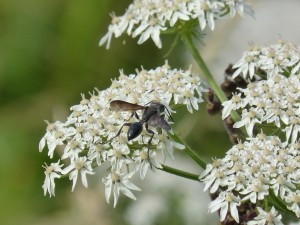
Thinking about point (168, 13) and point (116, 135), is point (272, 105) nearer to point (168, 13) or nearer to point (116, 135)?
point (116, 135)

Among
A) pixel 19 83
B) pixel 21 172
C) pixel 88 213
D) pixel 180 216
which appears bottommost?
pixel 180 216

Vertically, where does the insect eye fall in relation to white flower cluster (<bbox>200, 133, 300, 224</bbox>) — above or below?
above

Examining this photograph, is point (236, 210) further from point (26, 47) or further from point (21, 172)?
point (26, 47)

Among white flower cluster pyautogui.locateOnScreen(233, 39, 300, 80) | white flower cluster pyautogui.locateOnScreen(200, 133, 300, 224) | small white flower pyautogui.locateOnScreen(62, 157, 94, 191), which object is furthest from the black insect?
white flower cluster pyautogui.locateOnScreen(233, 39, 300, 80)

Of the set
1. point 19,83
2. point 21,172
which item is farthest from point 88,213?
point 19,83

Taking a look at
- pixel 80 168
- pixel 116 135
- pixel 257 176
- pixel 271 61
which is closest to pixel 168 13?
pixel 271 61

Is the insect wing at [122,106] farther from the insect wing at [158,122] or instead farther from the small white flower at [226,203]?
the small white flower at [226,203]

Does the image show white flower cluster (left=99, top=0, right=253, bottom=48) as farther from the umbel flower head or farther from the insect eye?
the insect eye
